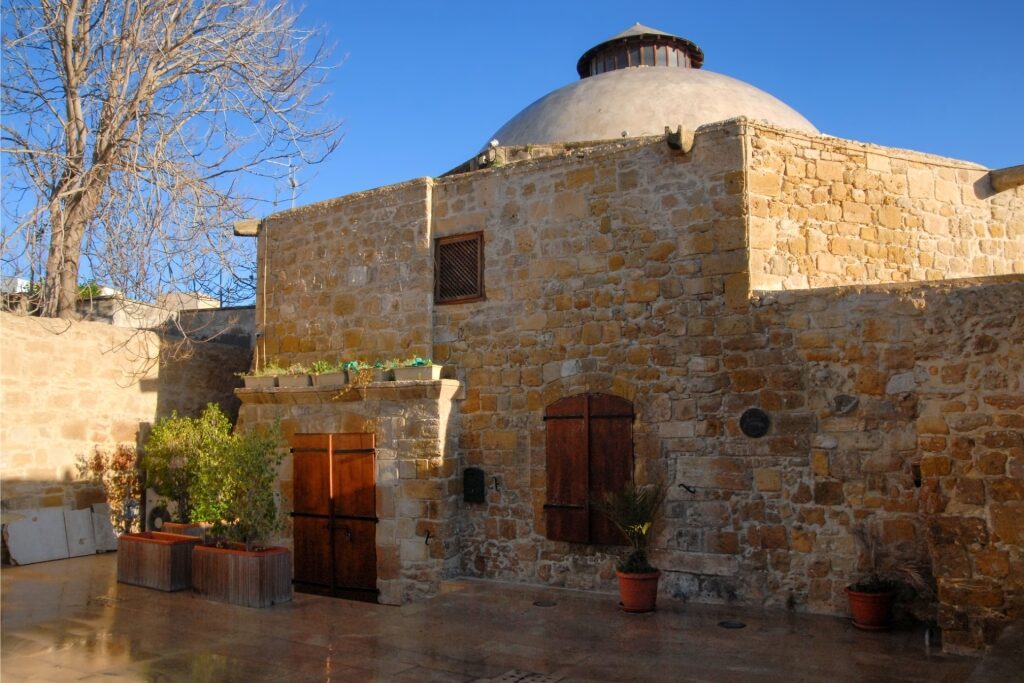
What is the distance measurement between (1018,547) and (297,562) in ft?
22.3

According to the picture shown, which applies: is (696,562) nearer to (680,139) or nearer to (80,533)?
(680,139)

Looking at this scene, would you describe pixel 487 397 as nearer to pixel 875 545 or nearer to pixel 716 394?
pixel 716 394

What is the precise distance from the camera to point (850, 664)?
191 inches

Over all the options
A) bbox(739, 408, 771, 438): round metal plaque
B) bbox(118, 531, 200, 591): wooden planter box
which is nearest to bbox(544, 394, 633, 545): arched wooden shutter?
bbox(739, 408, 771, 438): round metal plaque

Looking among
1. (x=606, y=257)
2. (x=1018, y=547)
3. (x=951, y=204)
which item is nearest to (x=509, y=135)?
(x=606, y=257)

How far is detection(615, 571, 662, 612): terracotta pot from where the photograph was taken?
6348 millimetres

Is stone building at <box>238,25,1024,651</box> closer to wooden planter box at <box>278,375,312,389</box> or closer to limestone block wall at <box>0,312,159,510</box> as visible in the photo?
wooden planter box at <box>278,375,312,389</box>

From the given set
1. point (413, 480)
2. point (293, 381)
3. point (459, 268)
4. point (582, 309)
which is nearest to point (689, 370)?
point (582, 309)

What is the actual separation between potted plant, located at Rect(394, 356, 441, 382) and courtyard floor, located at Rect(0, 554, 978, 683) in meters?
2.07

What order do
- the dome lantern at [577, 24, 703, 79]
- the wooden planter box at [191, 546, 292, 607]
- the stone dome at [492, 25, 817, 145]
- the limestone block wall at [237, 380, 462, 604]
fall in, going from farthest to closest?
the dome lantern at [577, 24, 703, 79]
the stone dome at [492, 25, 817, 145]
the limestone block wall at [237, 380, 462, 604]
the wooden planter box at [191, 546, 292, 607]

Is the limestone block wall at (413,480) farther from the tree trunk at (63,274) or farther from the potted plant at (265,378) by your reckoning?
the tree trunk at (63,274)

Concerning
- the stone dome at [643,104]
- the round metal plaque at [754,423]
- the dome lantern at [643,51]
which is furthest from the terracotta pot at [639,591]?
the dome lantern at [643,51]

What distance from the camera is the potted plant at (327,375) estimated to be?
27.2 ft

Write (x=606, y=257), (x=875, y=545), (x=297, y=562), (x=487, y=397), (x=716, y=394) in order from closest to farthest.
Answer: (x=875, y=545), (x=716, y=394), (x=606, y=257), (x=487, y=397), (x=297, y=562)
